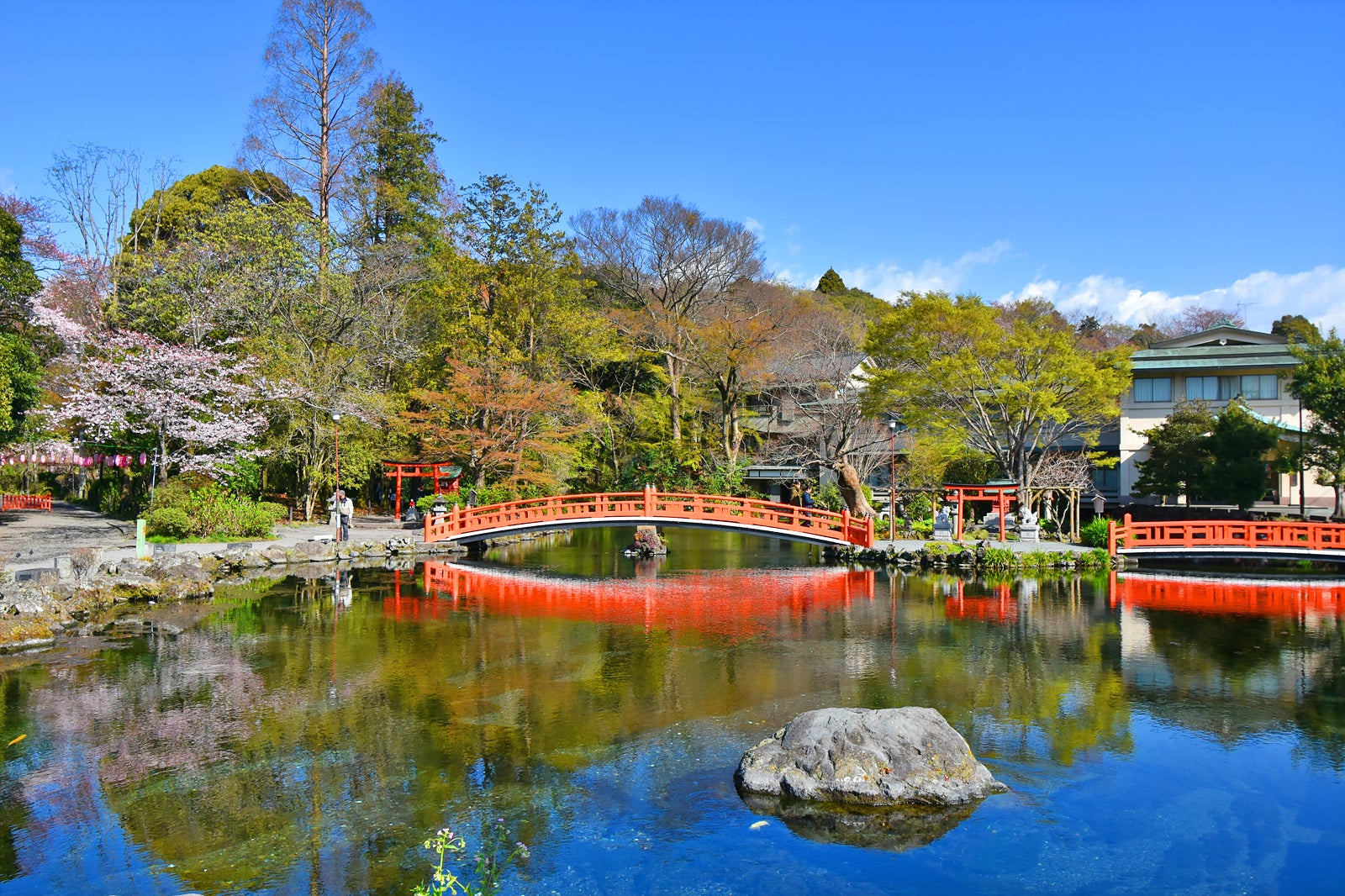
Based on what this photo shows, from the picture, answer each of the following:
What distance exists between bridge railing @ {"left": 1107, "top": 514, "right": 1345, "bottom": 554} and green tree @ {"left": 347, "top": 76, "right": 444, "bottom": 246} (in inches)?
1155

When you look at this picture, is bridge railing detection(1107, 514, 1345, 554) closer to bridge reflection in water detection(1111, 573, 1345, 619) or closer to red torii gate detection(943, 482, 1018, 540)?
bridge reflection in water detection(1111, 573, 1345, 619)

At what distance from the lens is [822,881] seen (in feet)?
24.1

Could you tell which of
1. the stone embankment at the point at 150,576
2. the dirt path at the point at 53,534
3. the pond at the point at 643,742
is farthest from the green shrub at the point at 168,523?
the pond at the point at 643,742

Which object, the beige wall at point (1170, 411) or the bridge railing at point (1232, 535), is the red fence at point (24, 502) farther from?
the beige wall at point (1170, 411)

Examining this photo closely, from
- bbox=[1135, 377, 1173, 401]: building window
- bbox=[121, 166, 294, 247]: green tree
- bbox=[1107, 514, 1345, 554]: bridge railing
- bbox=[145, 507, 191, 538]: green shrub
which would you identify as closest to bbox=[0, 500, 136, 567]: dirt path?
bbox=[145, 507, 191, 538]: green shrub

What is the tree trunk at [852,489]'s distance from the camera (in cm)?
2788

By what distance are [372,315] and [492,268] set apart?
15.8ft

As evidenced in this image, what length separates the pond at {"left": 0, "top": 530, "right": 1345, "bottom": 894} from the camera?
7.61 meters

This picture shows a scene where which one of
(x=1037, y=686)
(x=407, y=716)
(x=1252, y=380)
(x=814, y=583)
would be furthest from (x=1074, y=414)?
(x=407, y=716)

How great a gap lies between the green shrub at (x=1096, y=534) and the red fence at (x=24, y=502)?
3880 centimetres

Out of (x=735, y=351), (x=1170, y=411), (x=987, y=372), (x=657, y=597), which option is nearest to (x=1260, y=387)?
(x=1170, y=411)

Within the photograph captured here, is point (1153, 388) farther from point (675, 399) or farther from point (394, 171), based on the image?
point (394, 171)

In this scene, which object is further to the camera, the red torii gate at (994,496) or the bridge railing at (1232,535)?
the red torii gate at (994,496)

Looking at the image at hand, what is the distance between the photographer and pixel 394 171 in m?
41.1
